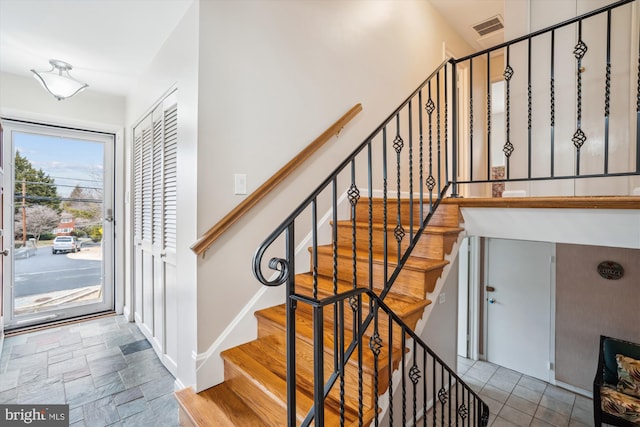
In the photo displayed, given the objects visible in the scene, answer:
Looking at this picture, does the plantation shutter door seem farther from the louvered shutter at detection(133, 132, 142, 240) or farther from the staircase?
the staircase

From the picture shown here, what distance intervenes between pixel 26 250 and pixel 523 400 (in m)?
5.62

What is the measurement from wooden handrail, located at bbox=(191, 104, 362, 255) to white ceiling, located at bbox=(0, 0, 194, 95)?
1205 millimetres

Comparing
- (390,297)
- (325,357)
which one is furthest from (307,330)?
(390,297)

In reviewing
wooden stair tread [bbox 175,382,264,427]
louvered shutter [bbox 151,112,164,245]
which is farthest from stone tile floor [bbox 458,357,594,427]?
louvered shutter [bbox 151,112,164,245]

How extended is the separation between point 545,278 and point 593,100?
219 cm

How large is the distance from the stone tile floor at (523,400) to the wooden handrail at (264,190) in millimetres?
3159

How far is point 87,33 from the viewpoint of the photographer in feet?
7.84

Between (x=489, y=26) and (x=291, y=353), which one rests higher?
(x=489, y=26)

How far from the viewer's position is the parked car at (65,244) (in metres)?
3.33

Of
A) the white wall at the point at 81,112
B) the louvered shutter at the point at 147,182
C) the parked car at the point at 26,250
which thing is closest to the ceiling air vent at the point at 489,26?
the louvered shutter at the point at 147,182

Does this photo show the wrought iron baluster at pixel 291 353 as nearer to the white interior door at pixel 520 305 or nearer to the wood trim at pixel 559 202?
the wood trim at pixel 559 202

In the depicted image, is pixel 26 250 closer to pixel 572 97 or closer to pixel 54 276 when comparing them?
pixel 54 276

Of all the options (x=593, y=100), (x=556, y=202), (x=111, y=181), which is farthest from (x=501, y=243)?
(x=111, y=181)

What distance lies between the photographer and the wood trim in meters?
1.40
